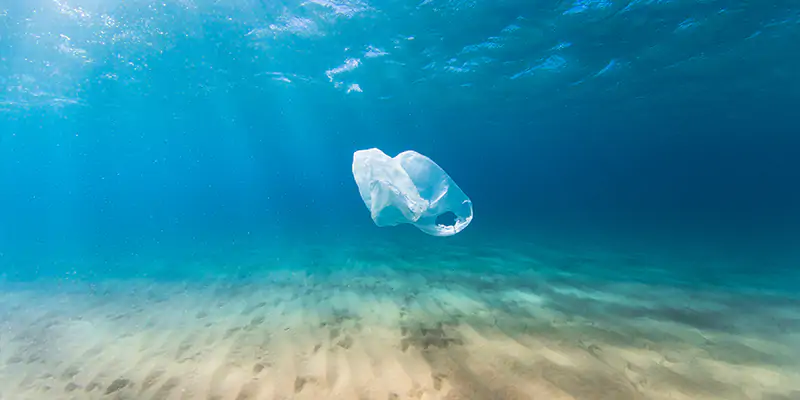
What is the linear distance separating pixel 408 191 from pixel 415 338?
78.8 inches

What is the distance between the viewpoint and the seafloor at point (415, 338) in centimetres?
314

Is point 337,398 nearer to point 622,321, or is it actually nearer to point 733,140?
point 622,321

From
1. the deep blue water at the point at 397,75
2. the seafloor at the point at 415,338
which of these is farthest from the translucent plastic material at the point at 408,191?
the deep blue water at the point at 397,75

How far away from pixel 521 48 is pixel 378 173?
37.0ft

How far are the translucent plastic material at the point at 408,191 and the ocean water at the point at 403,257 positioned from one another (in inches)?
53.9

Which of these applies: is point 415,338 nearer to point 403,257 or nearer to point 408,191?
point 408,191

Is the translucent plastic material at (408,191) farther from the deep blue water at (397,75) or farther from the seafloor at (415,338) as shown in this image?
the deep blue water at (397,75)

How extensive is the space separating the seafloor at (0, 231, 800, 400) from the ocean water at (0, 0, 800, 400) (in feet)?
0.11

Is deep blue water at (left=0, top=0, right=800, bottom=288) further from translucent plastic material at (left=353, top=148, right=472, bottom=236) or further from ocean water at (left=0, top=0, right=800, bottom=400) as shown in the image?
translucent plastic material at (left=353, top=148, right=472, bottom=236)

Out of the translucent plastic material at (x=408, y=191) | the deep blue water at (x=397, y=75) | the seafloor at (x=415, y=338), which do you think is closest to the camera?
the seafloor at (x=415, y=338)

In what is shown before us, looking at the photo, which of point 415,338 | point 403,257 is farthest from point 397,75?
point 415,338

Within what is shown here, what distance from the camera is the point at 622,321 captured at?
4.53 m

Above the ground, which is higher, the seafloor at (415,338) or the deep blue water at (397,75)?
the deep blue water at (397,75)

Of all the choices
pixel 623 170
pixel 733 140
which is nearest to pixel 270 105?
pixel 733 140
